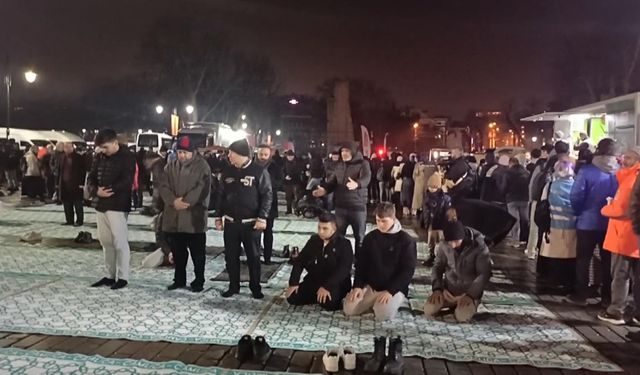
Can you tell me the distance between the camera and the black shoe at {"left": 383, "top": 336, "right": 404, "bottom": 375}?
14.9 feet

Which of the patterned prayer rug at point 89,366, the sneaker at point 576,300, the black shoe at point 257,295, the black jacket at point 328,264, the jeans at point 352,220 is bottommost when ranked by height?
the sneaker at point 576,300

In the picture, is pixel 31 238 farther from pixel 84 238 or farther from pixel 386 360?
pixel 386 360

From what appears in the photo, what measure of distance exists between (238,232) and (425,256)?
4.14 m

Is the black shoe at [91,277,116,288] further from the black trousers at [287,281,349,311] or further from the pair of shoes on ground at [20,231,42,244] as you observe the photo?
the pair of shoes on ground at [20,231,42,244]

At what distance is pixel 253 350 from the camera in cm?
483

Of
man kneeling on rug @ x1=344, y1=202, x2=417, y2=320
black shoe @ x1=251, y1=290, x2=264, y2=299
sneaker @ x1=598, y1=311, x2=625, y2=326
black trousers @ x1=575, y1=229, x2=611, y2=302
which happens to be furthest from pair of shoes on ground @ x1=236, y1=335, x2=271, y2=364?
black trousers @ x1=575, y1=229, x2=611, y2=302

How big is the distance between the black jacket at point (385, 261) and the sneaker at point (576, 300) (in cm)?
209

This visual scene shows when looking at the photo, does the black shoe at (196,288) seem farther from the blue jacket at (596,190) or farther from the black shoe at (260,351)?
the blue jacket at (596,190)

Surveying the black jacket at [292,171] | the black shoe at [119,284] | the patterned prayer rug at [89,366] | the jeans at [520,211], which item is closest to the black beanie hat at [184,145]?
the black shoe at [119,284]

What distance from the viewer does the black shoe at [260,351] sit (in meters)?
4.79

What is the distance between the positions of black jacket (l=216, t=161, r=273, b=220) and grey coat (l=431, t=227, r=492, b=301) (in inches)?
78.0

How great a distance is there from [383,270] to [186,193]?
242 cm

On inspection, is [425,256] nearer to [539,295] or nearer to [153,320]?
[539,295]

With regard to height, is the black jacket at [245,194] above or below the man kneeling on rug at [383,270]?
above
